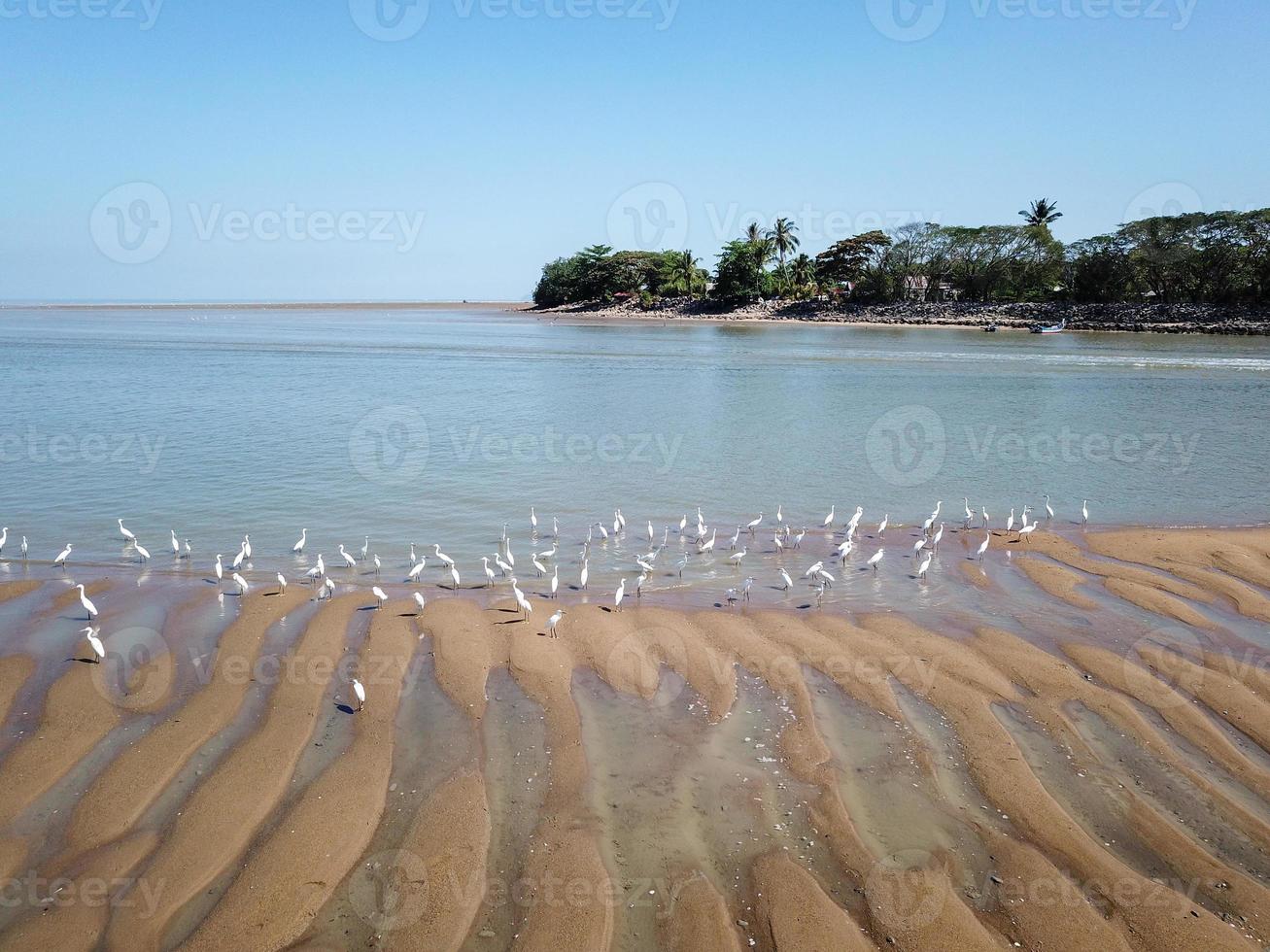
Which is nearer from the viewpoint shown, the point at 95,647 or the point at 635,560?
the point at 95,647

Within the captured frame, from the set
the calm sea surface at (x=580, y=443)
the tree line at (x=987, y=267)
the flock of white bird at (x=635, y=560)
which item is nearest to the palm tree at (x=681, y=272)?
the tree line at (x=987, y=267)

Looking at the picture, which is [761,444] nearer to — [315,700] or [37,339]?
[315,700]

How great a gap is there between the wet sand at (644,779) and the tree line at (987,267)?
82100 mm

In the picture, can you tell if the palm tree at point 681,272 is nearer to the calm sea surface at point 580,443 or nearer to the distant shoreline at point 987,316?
the distant shoreline at point 987,316

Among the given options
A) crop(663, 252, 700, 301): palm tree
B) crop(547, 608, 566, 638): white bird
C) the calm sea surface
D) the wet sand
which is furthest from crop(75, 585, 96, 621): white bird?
crop(663, 252, 700, 301): palm tree

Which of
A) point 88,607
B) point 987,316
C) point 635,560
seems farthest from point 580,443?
point 987,316

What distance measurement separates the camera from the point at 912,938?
5672 mm

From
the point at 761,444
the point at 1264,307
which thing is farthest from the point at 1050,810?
the point at 1264,307

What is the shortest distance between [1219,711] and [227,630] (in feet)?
38.1

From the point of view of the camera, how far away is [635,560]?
13859mm

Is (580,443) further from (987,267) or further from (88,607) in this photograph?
(987,267)

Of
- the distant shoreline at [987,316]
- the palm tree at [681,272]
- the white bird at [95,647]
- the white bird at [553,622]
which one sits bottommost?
the white bird at [553,622]

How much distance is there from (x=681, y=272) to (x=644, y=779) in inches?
4480

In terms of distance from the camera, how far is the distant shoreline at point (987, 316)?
7288 centimetres
